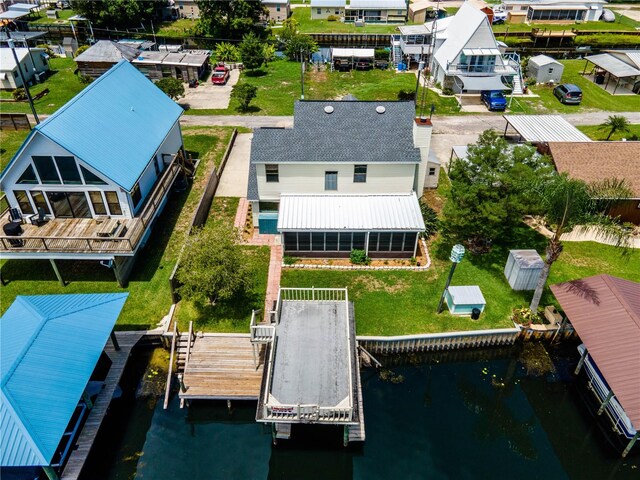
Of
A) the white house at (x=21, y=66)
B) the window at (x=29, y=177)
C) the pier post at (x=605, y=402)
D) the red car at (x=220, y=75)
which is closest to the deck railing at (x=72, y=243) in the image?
the window at (x=29, y=177)

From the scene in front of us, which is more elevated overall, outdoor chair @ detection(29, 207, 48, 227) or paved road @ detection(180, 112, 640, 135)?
outdoor chair @ detection(29, 207, 48, 227)

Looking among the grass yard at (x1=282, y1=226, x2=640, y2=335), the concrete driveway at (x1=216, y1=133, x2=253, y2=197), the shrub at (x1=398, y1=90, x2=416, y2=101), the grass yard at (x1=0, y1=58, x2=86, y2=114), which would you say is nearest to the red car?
the grass yard at (x1=0, y1=58, x2=86, y2=114)

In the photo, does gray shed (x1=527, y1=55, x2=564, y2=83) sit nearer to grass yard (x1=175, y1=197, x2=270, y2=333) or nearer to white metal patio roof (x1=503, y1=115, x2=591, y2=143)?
white metal patio roof (x1=503, y1=115, x2=591, y2=143)

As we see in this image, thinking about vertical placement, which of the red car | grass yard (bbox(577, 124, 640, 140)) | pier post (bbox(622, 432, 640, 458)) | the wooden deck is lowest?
pier post (bbox(622, 432, 640, 458))

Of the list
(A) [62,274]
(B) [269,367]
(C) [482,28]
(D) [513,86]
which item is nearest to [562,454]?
(B) [269,367]

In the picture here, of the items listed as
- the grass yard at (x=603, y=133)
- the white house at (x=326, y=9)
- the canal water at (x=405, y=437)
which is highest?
the white house at (x=326, y=9)

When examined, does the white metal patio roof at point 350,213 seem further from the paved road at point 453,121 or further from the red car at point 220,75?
the red car at point 220,75

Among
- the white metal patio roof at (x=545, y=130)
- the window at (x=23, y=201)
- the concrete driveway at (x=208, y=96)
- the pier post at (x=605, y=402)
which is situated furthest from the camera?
the concrete driveway at (x=208, y=96)
